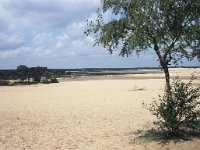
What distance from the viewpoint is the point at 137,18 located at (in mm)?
16656

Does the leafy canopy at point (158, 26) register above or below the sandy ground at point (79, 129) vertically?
above

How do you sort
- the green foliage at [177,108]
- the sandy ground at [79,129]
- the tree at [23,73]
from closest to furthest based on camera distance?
the sandy ground at [79,129] → the green foliage at [177,108] → the tree at [23,73]

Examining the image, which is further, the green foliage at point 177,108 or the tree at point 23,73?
the tree at point 23,73

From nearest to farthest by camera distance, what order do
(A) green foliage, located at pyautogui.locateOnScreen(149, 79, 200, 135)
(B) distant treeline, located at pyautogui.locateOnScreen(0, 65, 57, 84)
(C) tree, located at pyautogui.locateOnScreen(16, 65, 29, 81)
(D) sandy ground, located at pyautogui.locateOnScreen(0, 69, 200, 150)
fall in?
1. (D) sandy ground, located at pyautogui.locateOnScreen(0, 69, 200, 150)
2. (A) green foliage, located at pyautogui.locateOnScreen(149, 79, 200, 135)
3. (B) distant treeline, located at pyautogui.locateOnScreen(0, 65, 57, 84)
4. (C) tree, located at pyautogui.locateOnScreen(16, 65, 29, 81)

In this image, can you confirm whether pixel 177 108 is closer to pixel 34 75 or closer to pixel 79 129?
pixel 79 129

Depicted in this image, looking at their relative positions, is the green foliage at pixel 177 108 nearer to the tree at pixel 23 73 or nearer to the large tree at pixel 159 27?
the large tree at pixel 159 27

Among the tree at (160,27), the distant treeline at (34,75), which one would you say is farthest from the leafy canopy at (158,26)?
the distant treeline at (34,75)

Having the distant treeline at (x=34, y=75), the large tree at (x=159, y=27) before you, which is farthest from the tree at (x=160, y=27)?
the distant treeline at (x=34, y=75)

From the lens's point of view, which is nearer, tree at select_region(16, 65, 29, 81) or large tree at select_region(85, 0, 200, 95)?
large tree at select_region(85, 0, 200, 95)

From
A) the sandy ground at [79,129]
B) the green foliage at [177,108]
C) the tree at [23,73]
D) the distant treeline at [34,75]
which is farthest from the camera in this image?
the tree at [23,73]

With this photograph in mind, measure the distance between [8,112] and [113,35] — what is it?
41.4ft

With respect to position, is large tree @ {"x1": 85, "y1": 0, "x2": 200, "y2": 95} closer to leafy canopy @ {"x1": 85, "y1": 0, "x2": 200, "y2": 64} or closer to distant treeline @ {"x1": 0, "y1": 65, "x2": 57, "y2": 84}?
leafy canopy @ {"x1": 85, "y1": 0, "x2": 200, "y2": 64}

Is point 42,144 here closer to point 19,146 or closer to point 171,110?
point 19,146

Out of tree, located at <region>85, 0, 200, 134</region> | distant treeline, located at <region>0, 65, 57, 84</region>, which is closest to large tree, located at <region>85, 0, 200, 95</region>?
tree, located at <region>85, 0, 200, 134</region>
